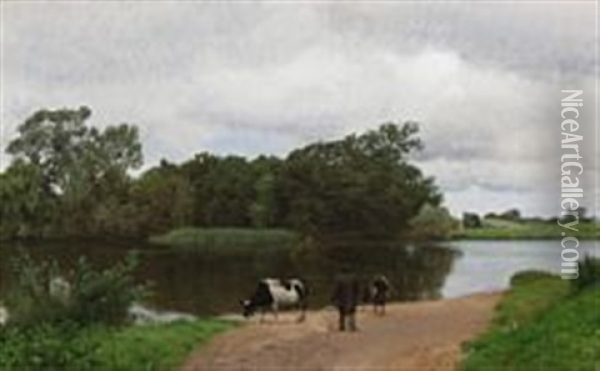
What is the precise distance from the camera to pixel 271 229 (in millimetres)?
80688

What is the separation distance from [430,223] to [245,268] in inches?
1361

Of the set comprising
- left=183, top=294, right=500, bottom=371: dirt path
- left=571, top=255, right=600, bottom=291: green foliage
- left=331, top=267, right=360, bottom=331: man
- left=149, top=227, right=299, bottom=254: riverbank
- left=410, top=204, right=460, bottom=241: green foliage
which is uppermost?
left=410, top=204, right=460, bottom=241: green foliage

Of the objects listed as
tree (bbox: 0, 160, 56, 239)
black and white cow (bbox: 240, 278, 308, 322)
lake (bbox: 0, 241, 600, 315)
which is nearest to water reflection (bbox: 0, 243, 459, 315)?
lake (bbox: 0, 241, 600, 315)

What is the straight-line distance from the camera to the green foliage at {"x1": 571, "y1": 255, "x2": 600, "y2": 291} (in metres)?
25.2

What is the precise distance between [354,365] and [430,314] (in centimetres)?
641

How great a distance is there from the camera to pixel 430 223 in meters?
86.1

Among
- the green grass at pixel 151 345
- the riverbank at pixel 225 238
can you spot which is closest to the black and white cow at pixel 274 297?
the green grass at pixel 151 345

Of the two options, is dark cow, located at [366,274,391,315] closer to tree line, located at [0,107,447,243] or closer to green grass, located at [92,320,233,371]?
green grass, located at [92,320,233,371]

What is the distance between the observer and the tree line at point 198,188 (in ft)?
261

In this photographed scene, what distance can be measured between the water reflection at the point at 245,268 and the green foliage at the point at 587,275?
10245 millimetres

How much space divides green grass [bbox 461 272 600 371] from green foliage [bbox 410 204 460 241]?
190 feet

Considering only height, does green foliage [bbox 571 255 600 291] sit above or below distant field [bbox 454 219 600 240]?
below

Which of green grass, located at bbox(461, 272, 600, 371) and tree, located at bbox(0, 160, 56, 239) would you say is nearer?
green grass, located at bbox(461, 272, 600, 371)

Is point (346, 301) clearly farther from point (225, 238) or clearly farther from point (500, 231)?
point (500, 231)
